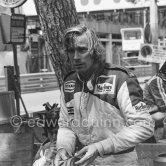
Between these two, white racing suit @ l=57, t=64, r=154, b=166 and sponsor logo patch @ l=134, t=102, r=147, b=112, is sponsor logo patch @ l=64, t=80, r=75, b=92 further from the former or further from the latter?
sponsor logo patch @ l=134, t=102, r=147, b=112

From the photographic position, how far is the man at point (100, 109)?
8.14ft

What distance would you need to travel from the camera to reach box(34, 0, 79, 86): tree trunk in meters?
4.77

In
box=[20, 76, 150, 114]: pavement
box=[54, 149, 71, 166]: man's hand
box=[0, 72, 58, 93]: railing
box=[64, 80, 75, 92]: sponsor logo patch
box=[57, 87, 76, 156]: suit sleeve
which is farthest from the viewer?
box=[0, 72, 58, 93]: railing

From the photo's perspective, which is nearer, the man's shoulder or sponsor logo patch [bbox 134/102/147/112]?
sponsor logo patch [bbox 134/102/147/112]

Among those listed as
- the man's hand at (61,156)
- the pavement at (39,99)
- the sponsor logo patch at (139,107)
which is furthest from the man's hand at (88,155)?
the pavement at (39,99)

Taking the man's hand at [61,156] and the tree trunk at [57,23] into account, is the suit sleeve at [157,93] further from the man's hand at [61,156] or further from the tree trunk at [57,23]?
the man's hand at [61,156]

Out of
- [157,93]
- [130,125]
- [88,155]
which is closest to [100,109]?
[130,125]

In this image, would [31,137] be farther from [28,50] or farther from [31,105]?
[28,50]

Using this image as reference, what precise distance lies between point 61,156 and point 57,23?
2472 millimetres

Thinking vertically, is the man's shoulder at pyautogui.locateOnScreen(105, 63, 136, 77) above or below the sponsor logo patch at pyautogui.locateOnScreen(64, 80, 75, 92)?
above

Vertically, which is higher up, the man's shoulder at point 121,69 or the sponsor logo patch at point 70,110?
the man's shoulder at point 121,69

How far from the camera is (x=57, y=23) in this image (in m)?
4.80

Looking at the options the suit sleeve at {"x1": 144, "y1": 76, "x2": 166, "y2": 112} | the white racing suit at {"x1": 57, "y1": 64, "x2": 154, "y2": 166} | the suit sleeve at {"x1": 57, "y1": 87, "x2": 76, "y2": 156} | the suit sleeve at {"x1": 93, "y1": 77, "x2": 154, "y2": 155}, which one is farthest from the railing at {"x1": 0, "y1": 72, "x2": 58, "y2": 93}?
the suit sleeve at {"x1": 93, "y1": 77, "x2": 154, "y2": 155}

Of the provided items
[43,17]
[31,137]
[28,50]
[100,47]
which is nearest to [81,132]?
[100,47]
